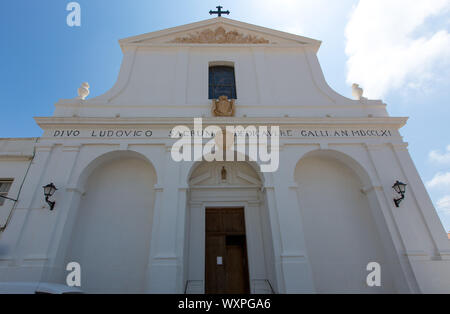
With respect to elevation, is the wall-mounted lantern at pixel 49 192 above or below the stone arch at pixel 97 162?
below

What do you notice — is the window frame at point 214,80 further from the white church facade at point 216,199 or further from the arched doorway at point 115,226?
the arched doorway at point 115,226

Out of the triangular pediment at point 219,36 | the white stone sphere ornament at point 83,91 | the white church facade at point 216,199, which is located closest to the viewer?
the white church facade at point 216,199

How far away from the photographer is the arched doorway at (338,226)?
7.21 m

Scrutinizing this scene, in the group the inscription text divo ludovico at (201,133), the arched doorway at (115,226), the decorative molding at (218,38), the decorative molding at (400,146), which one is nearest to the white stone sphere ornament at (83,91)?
the inscription text divo ludovico at (201,133)

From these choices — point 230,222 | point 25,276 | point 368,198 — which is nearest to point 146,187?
point 230,222

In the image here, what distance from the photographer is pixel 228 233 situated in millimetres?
8391

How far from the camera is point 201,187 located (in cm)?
882

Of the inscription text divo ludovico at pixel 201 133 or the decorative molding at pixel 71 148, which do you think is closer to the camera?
the decorative molding at pixel 71 148

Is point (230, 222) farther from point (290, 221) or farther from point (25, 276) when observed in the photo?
point (25, 276)

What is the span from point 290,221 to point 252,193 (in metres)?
2.09

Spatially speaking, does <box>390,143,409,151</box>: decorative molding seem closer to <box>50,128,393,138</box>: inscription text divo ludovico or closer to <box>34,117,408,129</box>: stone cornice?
<box>50,128,393,138</box>: inscription text divo ludovico

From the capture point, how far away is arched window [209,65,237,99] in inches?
406

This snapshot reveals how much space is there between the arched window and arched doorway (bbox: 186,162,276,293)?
319 cm

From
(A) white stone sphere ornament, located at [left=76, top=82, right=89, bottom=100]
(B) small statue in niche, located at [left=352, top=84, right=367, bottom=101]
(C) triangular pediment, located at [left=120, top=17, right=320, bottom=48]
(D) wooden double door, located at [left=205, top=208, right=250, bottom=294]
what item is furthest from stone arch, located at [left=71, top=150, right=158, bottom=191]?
(B) small statue in niche, located at [left=352, top=84, right=367, bottom=101]
